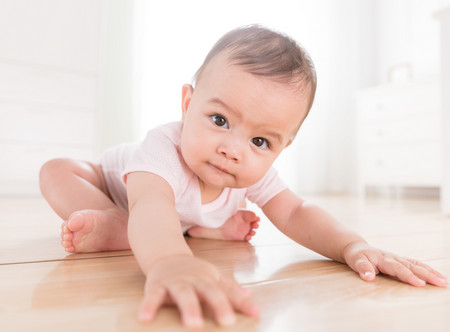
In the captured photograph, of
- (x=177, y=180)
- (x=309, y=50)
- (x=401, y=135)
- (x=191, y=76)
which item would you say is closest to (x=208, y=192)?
(x=177, y=180)

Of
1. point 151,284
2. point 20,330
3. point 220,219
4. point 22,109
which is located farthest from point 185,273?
point 22,109

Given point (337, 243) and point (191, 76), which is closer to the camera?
point (337, 243)

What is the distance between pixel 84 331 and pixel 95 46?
231 centimetres

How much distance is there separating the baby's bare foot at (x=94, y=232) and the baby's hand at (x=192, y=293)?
0.28 m

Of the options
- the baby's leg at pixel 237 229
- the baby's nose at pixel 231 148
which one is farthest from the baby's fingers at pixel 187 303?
the baby's leg at pixel 237 229

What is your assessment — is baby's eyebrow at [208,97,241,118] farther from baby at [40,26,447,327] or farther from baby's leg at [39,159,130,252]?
baby's leg at [39,159,130,252]

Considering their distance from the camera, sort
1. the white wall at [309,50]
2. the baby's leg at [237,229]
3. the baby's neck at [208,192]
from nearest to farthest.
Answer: the baby's neck at [208,192] < the baby's leg at [237,229] < the white wall at [309,50]

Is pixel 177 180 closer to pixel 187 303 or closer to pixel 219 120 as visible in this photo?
pixel 219 120

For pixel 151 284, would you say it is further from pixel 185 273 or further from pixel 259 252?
pixel 259 252

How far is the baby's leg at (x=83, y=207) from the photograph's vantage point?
652 mm

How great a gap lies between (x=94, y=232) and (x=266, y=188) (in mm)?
334

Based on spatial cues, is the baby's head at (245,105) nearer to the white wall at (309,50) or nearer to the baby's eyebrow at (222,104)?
the baby's eyebrow at (222,104)

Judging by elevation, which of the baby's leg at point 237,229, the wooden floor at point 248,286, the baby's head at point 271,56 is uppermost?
the baby's head at point 271,56

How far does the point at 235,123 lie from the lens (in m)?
0.56
